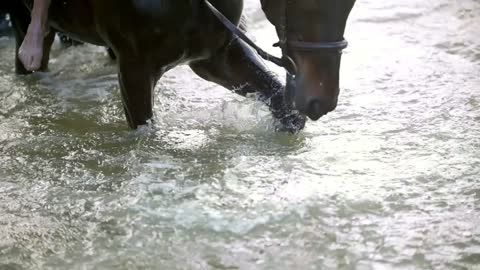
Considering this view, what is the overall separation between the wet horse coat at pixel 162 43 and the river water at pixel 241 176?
0.15 m

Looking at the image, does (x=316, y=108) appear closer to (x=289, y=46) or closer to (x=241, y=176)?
(x=289, y=46)

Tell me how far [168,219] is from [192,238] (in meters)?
0.18

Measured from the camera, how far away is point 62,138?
3.61 m

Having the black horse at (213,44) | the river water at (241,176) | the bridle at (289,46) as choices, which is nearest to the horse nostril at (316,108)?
the black horse at (213,44)

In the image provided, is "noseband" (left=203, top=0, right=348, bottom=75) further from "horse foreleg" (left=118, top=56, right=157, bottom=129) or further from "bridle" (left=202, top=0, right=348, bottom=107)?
"horse foreleg" (left=118, top=56, right=157, bottom=129)

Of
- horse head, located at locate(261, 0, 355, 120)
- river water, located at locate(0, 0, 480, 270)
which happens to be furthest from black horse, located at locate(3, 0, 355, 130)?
river water, located at locate(0, 0, 480, 270)

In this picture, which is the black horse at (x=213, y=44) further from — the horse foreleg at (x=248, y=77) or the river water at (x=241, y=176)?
the river water at (x=241, y=176)

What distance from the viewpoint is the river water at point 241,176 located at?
2.52 meters

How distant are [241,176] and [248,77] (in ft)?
1.79

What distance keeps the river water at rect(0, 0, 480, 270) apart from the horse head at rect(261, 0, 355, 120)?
17.4 inches

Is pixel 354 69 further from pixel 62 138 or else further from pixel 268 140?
pixel 62 138

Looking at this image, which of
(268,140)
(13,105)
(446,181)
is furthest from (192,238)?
(13,105)

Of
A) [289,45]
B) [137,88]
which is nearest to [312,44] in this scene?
[289,45]

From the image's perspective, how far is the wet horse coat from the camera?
283 centimetres
